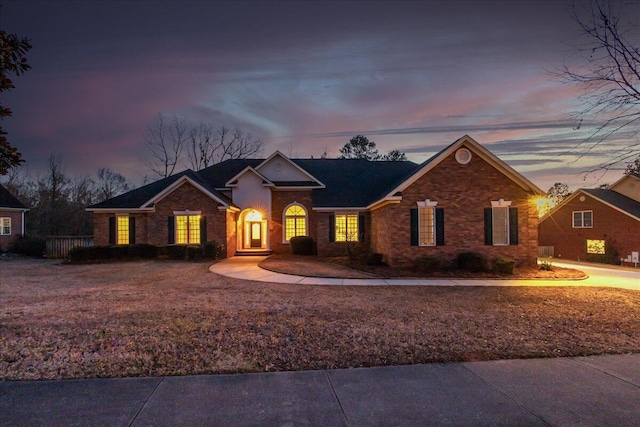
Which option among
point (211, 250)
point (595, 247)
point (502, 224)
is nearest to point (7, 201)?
point (211, 250)

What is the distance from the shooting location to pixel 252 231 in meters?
25.3

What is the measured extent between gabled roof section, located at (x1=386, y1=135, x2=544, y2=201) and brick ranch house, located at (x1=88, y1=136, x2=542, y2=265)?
0.04 m

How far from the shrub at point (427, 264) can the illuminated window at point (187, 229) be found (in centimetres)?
1273

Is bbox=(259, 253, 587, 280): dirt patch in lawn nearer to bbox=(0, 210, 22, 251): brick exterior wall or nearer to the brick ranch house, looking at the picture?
the brick ranch house

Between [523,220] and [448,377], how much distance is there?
46.6 feet

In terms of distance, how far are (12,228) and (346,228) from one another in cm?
2638

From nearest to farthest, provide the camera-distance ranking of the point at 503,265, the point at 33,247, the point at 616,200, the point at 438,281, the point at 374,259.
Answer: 1. the point at 438,281
2. the point at 503,265
3. the point at 374,259
4. the point at 33,247
5. the point at 616,200

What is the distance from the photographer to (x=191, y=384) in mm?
4367

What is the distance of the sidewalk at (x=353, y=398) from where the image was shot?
140 inches

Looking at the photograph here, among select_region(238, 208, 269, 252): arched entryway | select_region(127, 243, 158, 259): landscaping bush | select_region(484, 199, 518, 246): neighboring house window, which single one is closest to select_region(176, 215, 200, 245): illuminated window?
select_region(127, 243, 158, 259): landscaping bush

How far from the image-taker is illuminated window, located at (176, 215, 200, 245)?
70.9 ft

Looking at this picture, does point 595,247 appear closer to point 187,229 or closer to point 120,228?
point 187,229

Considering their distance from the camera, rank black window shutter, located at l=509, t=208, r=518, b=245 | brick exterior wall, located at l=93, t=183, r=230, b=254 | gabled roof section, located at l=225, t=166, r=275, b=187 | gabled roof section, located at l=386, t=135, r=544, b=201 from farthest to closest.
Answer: gabled roof section, located at l=225, t=166, r=275, b=187, brick exterior wall, located at l=93, t=183, r=230, b=254, black window shutter, located at l=509, t=208, r=518, b=245, gabled roof section, located at l=386, t=135, r=544, b=201

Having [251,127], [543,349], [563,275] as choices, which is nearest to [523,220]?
[563,275]
